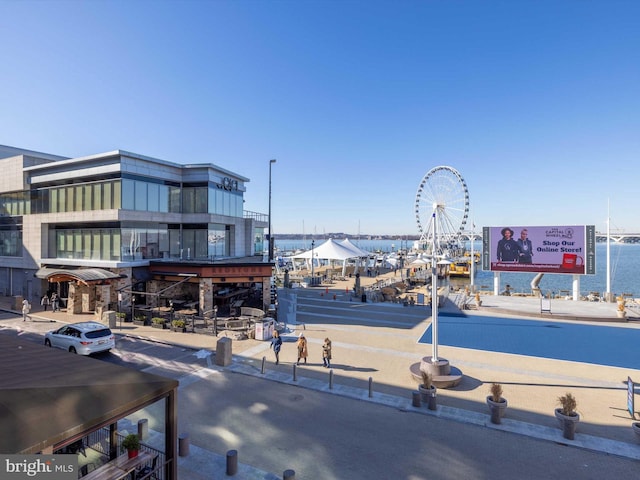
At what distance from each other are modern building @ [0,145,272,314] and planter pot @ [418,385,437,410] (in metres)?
15.1

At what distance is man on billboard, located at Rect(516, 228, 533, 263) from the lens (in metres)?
33.1

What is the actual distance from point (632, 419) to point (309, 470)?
10.5 meters

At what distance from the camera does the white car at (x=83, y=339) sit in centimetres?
1571

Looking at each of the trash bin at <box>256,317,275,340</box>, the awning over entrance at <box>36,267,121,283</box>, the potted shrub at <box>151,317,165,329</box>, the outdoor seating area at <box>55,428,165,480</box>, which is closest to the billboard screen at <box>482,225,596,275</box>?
the trash bin at <box>256,317,275,340</box>

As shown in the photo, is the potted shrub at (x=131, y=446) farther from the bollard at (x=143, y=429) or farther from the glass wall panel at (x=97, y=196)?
the glass wall panel at (x=97, y=196)

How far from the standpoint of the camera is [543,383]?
13688 millimetres

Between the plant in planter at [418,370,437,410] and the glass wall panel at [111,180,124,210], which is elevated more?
the glass wall panel at [111,180,124,210]

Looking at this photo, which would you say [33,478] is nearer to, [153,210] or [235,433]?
[235,433]

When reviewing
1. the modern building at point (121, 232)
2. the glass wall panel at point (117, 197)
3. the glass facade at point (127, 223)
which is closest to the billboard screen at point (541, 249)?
the modern building at point (121, 232)

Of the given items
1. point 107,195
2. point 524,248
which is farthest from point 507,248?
point 107,195

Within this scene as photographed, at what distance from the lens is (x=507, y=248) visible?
3412 cm

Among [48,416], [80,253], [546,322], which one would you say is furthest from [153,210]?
[546,322]

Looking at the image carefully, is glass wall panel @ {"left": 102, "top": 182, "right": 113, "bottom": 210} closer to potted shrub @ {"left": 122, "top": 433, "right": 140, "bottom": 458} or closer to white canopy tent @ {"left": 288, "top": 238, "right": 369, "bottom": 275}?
white canopy tent @ {"left": 288, "top": 238, "right": 369, "bottom": 275}

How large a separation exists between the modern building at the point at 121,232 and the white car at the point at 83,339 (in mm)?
5813
